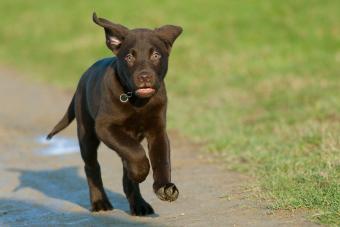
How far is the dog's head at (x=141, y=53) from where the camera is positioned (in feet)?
20.4

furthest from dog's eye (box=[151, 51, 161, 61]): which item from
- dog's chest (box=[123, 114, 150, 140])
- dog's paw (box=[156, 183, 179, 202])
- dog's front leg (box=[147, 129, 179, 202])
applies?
dog's paw (box=[156, 183, 179, 202])

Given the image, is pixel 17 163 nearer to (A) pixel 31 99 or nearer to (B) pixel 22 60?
(A) pixel 31 99

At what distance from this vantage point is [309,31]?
1897 centimetres

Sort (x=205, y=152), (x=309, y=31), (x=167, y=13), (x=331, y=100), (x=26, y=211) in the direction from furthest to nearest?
(x=167, y=13) < (x=309, y=31) < (x=331, y=100) < (x=205, y=152) < (x=26, y=211)

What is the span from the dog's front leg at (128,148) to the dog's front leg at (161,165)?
104mm

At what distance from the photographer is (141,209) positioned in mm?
6816

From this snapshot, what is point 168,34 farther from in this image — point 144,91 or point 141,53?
point 144,91

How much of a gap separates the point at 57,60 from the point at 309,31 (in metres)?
5.77

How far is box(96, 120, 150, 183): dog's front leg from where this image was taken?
20.7 ft

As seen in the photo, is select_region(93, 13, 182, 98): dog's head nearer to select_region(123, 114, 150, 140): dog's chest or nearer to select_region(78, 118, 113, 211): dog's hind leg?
select_region(123, 114, 150, 140): dog's chest

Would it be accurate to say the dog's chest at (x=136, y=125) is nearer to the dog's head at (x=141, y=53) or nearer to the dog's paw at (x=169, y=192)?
the dog's head at (x=141, y=53)

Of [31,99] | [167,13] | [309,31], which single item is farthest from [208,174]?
[167,13]

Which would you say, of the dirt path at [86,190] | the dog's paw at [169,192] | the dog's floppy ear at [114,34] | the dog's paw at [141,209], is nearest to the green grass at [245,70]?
the dirt path at [86,190]

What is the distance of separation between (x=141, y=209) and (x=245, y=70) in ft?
31.5
